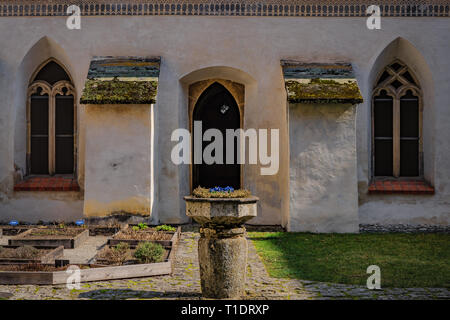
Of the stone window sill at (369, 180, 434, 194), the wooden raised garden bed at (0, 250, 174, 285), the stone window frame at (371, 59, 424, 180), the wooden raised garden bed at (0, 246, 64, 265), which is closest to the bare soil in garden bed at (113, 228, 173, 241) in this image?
the wooden raised garden bed at (0, 246, 64, 265)

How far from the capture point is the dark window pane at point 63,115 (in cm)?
1282

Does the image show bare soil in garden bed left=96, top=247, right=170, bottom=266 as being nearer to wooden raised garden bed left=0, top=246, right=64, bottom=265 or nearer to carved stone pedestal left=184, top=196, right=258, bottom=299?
wooden raised garden bed left=0, top=246, right=64, bottom=265

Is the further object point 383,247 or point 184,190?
point 184,190

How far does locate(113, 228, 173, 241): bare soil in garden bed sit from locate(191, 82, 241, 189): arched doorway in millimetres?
3022

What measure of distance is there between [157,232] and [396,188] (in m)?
5.70

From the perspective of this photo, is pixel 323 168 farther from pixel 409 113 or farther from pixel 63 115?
pixel 63 115

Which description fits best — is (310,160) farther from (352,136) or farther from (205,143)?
(205,143)

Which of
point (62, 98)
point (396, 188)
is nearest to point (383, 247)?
point (396, 188)

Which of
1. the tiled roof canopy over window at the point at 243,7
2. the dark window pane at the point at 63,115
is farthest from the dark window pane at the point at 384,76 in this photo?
the dark window pane at the point at 63,115

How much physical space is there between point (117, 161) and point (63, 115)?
250 cm

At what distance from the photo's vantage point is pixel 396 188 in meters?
12.2

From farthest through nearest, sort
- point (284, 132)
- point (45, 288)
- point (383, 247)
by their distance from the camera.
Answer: point (284, 132), point (383, 247), point (45, 288)

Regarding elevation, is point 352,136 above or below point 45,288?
above

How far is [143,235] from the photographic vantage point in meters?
9.61
